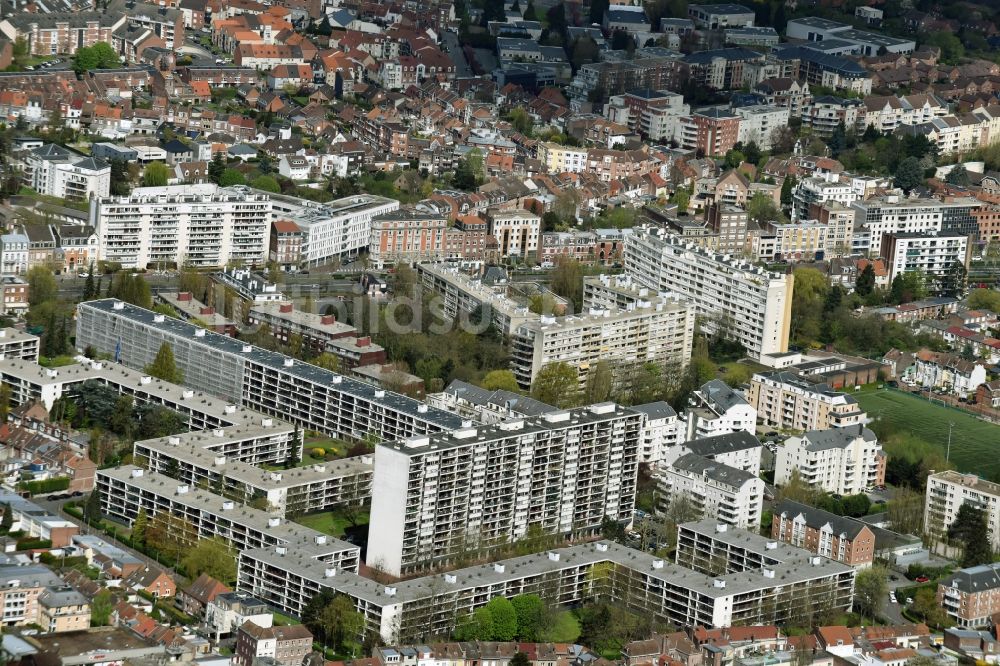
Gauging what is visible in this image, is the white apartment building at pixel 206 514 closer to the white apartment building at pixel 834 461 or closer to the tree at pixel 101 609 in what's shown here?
the tree at pixel 101 609

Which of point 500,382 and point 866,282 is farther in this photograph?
point 866,282

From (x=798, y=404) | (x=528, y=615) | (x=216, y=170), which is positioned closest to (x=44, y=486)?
(x=528, y=615)

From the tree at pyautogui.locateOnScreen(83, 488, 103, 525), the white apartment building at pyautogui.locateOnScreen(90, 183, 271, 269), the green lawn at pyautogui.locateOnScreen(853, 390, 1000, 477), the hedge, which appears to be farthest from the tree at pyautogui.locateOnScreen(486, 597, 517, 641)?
the white apartment building at pyautogui.locateOnScreen(90, 183, 271, 269)

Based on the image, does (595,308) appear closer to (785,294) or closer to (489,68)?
(785,294)

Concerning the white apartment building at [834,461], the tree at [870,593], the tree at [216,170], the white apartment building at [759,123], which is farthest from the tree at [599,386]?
the white apartment building at [759,123]

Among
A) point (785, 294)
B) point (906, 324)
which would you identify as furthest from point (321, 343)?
point (906, 324)

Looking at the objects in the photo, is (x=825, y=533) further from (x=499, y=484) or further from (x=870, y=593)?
(x=499, y=484)
